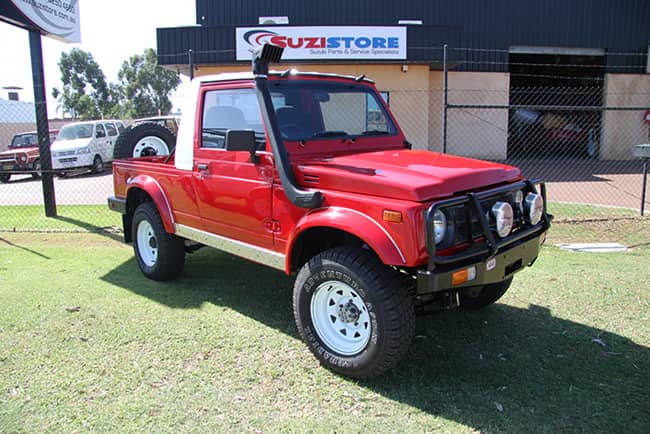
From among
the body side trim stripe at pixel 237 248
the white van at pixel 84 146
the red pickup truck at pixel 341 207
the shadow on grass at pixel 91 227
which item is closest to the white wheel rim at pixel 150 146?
the shadow on grass at pixel 91 227

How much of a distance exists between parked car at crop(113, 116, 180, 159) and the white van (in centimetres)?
1071

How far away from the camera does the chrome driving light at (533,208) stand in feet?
12.4

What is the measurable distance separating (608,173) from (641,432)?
14935 millimetres

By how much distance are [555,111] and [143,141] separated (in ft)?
65.6

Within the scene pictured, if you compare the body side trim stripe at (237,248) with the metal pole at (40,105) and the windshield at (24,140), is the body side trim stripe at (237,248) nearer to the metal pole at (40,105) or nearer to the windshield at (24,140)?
the metal pole at (40,105)

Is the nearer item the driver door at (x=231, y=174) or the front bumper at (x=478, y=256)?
the front bumper at (x=478, y=256)

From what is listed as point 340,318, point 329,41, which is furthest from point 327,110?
point 329,41

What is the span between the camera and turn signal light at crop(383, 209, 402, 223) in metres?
3.11

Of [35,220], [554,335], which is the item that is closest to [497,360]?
[554,335]

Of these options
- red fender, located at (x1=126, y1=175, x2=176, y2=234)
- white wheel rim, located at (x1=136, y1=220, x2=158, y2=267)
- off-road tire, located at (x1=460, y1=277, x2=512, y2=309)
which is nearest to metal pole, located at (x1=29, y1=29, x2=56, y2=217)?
white wheel rim, located at (x1=136, y1=220, x2=158, y2=267)

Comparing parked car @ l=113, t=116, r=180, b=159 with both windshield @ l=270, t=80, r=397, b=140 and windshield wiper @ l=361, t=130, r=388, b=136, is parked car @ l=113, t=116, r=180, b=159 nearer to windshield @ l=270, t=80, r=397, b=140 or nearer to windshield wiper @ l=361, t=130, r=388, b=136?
windshield @ l=270, t=80, r=397, b=140

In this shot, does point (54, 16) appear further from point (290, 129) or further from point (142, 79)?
point (142, 79)

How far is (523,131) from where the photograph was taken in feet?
72.7

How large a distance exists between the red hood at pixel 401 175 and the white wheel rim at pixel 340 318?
0.70 meters
